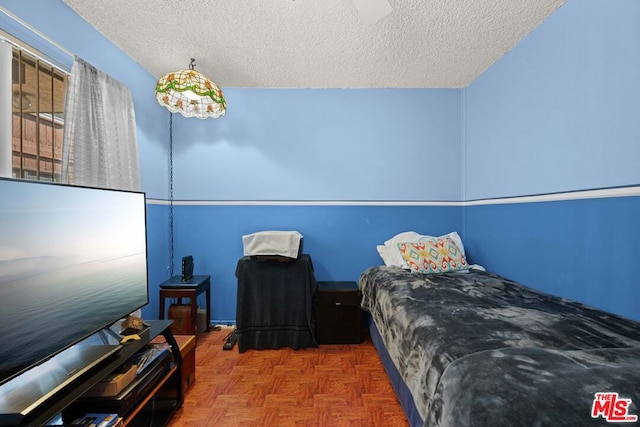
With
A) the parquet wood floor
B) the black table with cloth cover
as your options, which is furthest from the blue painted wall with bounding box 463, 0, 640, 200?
the black table with cloth cover

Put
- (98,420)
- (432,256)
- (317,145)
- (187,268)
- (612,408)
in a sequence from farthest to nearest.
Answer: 1. (317,145)
2. (187,268)
3. (432,256)
4. (98,420)
5. (612,408)

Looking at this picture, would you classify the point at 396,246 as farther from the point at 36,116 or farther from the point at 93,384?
the point at 36,116

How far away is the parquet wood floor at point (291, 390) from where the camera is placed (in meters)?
1.63

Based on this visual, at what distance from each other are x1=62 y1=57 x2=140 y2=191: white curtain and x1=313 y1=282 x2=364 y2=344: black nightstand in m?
1.92

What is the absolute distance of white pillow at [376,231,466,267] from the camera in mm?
2662

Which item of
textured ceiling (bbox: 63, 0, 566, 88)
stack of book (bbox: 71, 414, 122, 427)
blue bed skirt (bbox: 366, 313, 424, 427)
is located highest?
textured ceiling (bbox: 63, 0, 566, 88)

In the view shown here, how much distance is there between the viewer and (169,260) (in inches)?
116

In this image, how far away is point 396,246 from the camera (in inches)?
106

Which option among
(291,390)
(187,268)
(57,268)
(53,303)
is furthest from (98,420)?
(187,268)

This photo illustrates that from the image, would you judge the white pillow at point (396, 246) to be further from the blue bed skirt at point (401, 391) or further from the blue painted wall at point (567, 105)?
the blue bed skirt at point (401, 391)

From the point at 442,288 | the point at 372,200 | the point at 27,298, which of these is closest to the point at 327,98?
the point at 372,200

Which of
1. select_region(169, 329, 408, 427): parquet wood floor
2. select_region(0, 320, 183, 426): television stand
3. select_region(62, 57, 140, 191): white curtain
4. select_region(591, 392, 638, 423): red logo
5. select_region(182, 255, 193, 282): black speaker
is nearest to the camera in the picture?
select_region(591, 392, 638, 423): red logo

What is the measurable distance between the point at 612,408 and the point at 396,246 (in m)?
1.93

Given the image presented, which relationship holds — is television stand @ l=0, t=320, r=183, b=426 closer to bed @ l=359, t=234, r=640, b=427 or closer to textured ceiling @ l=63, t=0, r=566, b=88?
bed @ l=359, t=234, r=640, b=427
